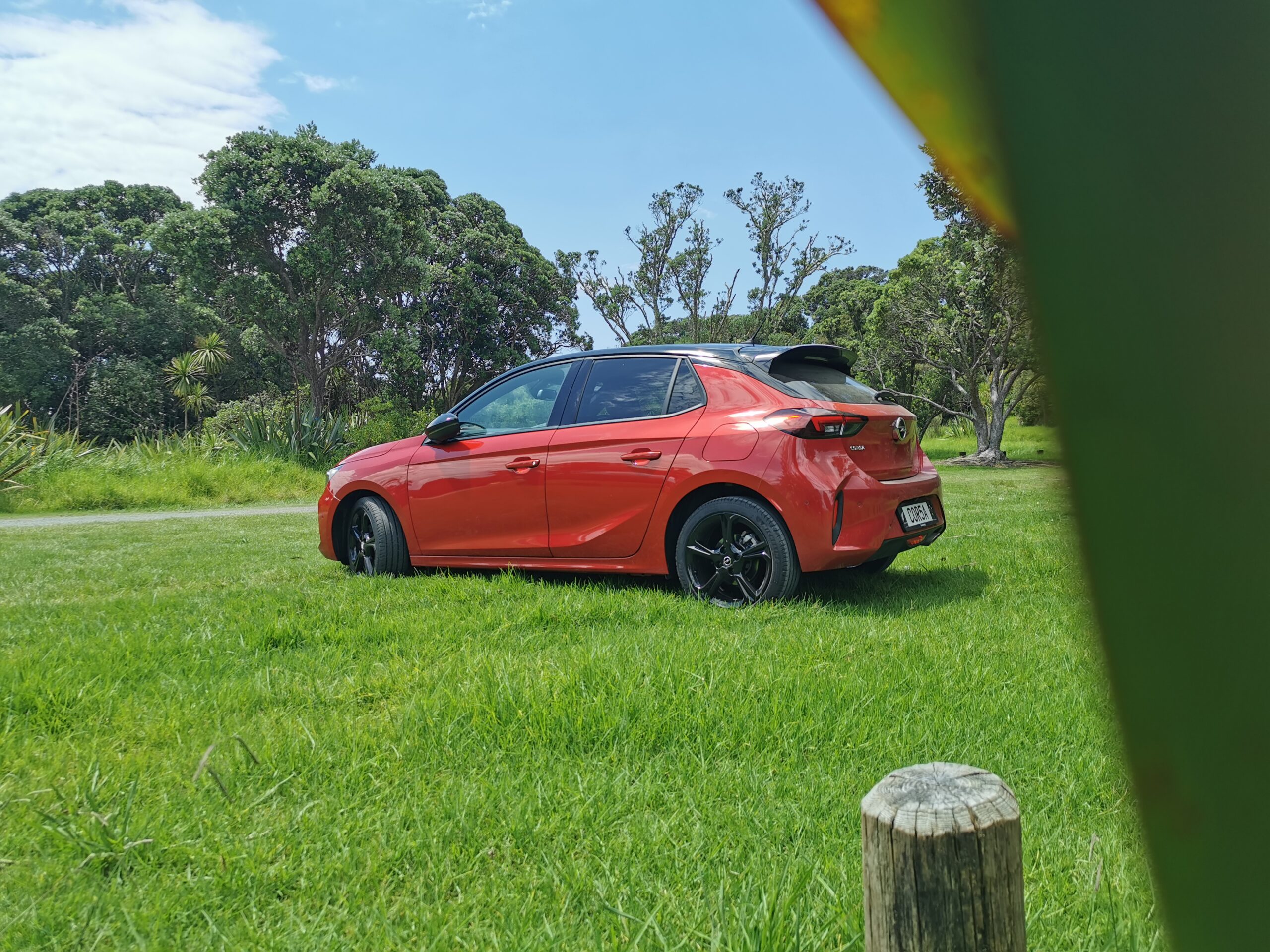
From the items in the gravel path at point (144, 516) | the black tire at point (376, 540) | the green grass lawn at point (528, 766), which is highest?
the black tire at point (376, 540)

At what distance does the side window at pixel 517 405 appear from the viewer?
17.7 ft

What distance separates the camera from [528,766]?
240 cm

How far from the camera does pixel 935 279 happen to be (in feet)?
83.9

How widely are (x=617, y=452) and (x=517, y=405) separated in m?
1.04

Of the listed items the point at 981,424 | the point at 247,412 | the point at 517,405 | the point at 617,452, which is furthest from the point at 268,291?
the point at 617,452

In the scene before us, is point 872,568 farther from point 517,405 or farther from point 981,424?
point 981,424

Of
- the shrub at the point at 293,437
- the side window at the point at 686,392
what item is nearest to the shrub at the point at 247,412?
the shrub at the point at 293,437

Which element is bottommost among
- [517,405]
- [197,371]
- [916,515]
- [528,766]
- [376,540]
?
[528,766]

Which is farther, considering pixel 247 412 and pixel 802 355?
pixel 247 412

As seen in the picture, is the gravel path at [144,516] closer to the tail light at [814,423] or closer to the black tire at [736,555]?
the black tire at [736,555]

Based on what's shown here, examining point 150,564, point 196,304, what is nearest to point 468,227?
point 196,304

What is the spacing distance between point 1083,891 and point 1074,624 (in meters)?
2.44

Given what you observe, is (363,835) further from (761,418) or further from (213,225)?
(213,225)

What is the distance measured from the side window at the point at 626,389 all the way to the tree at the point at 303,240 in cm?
2355
